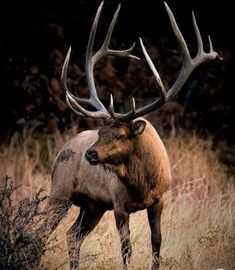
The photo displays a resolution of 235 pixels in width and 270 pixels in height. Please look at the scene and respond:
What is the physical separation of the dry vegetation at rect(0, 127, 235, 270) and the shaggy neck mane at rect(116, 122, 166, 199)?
0.59 m

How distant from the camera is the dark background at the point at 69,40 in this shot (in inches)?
556

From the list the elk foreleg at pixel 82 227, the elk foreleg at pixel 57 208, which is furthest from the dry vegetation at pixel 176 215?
the elk foreleg at pixel 57 208

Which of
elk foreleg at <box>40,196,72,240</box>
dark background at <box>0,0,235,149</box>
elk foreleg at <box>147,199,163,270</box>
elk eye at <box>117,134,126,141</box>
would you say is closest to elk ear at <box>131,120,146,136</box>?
elk eye at <box>117,134,126,141</box>

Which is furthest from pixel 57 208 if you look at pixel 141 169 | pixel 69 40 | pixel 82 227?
pixel 69 40

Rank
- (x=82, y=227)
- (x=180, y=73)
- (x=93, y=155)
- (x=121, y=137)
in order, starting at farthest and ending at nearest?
(x=82, y=227)
(x=180, y=73)
(x=121, y=137)
(x=93, y=155)

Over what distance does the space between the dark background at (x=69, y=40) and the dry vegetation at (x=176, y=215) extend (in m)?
0.77

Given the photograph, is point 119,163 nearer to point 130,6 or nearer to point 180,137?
point 180,137

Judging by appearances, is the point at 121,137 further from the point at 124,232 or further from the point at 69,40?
the point at 69,40

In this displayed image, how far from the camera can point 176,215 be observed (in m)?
9.38

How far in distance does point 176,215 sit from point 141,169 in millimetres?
1892

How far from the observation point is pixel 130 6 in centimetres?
1444

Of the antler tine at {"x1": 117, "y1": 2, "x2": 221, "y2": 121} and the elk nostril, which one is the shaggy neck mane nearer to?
the antler tine at {"x1": 117, "y1": 2, "x2": 221, "y2": 121}

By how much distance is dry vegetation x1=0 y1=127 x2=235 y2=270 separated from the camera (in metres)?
7.58

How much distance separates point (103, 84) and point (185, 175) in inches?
135
